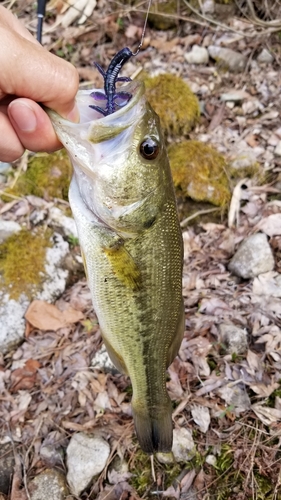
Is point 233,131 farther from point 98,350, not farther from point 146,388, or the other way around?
point 146,388

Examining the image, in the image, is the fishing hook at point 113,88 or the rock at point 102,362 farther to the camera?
the rock at point 102,362

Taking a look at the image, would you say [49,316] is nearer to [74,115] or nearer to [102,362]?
[102,362]

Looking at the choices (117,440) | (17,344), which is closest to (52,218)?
(17,344)

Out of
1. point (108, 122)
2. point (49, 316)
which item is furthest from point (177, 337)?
point (49, 316)

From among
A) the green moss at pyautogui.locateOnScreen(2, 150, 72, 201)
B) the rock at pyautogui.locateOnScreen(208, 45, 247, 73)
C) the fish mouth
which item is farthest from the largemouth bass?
the rock at pyautogui.locateOnScreen(208, 45, 247, 73)

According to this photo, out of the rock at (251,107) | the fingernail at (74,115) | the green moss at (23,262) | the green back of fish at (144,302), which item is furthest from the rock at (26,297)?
the rock at (251,107)

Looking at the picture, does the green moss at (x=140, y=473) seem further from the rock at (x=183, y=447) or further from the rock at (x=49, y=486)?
the rock at (x=49, y=486)
